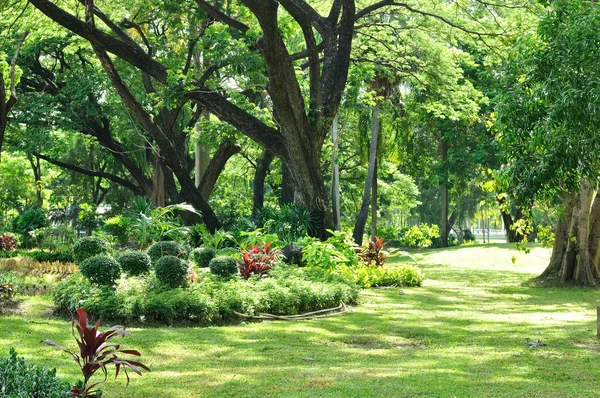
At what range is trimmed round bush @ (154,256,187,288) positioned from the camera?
12578mm

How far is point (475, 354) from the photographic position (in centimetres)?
933

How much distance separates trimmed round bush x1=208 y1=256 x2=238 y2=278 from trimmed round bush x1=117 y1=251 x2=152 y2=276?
1.24 meters

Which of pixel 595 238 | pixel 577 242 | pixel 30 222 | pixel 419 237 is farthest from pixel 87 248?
pixel 419 237

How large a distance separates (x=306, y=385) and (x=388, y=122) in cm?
2216

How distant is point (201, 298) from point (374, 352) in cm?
335

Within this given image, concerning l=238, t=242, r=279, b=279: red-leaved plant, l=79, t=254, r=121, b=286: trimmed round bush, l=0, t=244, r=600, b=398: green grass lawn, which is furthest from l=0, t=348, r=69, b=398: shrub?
l=238, t=242, r=279, b=279: red-leaved plant

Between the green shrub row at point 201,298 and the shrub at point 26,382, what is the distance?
5.69 m

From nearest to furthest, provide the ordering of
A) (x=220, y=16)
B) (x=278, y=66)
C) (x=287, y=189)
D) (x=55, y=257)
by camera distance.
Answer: (x=278, y=66) < (x=220, y=16) < (x=55, y=257) < (x=287, y=189)

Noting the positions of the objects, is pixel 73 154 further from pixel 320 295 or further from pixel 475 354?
pixel 475 354

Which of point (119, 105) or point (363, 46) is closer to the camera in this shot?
point (363, 46)

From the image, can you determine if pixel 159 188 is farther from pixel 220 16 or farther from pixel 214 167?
pixel 220 16

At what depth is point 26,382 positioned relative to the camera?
17.6 feet

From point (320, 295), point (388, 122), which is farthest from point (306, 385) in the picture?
point (388, 122)

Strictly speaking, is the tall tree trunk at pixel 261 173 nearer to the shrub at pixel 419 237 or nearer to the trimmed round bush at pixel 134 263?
the shrub at pixel 419 237
